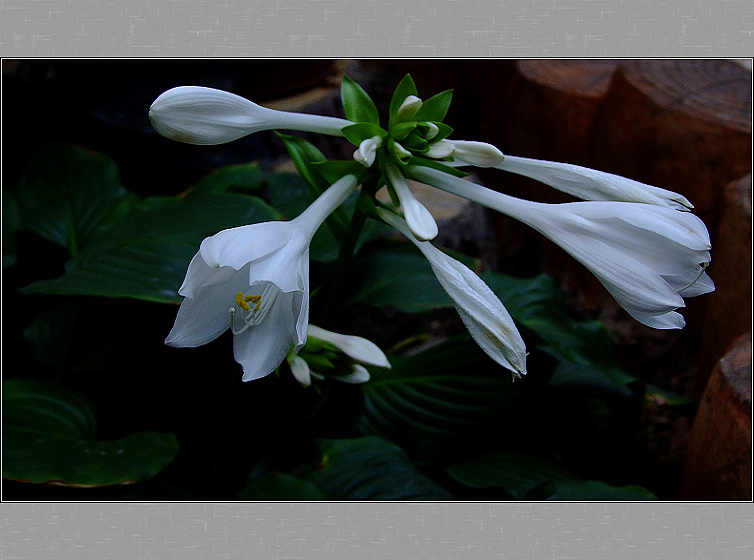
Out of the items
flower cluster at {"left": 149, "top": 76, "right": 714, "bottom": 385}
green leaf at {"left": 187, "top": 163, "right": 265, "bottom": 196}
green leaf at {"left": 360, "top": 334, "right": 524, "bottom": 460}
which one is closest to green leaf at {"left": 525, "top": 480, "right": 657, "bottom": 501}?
green leaf at {"left": 360, "top": 334, "right": 524, "bottom": 460}

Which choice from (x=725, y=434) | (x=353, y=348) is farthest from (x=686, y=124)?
(x=353, y=348)

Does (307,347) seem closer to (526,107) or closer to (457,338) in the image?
(457,338)

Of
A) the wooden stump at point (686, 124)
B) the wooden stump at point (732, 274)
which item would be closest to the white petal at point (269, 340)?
the wooden stump at point (732, 274)

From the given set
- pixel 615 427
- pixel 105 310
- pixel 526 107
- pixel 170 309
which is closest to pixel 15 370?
pixel 105 310

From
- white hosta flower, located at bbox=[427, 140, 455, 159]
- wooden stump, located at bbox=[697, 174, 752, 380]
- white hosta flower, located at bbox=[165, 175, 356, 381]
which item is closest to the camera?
white hosta flower, located at bbox=[165, 175, 356, 381]

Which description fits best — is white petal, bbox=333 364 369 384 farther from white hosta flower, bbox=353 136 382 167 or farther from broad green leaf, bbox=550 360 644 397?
broad green leaf, bbox=550 360 644 397

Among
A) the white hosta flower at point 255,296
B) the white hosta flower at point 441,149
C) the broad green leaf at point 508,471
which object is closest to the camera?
the white hosta flower at point 255,296

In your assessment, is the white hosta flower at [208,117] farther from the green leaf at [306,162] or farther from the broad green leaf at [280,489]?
the broad green leaf at [280,489]

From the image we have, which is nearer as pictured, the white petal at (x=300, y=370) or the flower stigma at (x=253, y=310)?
the flower stigma at (x=253, y=310)
